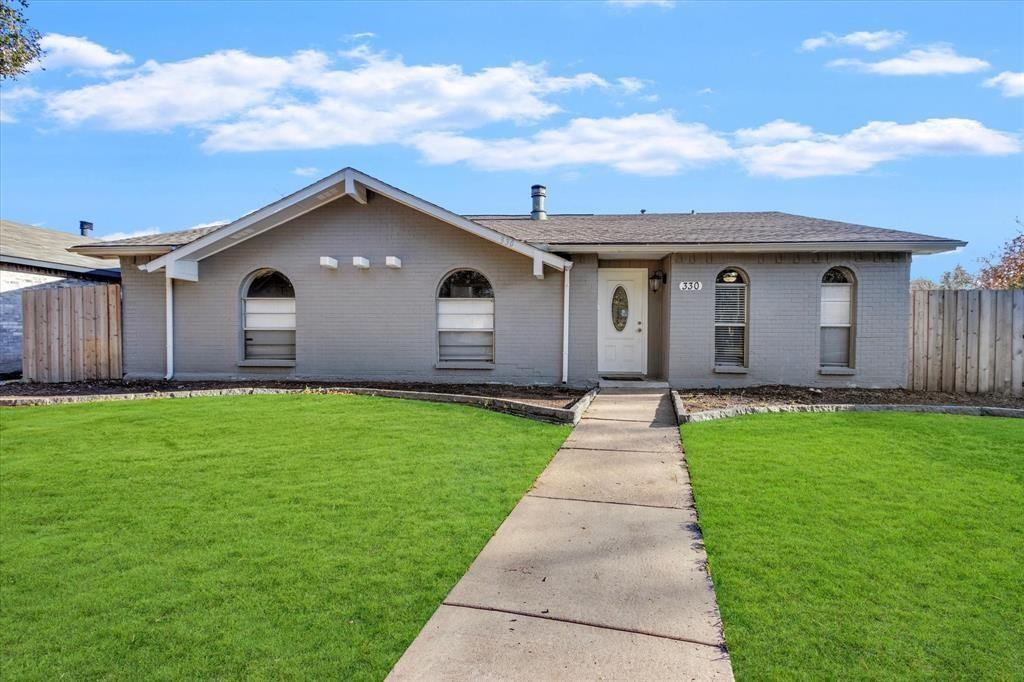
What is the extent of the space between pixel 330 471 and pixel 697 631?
371 cm

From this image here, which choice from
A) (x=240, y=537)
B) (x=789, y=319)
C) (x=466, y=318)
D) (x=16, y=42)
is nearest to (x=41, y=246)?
(x=16, y=42)

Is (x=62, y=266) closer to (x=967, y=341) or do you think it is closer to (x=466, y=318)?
(x=466, y=318)

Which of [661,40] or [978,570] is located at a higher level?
[661,40]

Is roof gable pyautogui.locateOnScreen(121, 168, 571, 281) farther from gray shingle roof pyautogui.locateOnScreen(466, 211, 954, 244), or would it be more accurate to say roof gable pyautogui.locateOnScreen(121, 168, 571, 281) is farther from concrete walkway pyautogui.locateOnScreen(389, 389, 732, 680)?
concrete walkway pyautogui.locateOnScreen(389, 389, 732, 680)

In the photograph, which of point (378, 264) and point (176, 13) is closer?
point (176, 13)

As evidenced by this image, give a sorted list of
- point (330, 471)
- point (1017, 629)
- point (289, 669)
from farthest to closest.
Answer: point (330, 471)
point (1017, 629)
point (289, 669)

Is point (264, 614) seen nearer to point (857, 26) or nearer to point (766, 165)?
point (857, 26)

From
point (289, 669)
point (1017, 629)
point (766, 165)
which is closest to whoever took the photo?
point (289, 669)

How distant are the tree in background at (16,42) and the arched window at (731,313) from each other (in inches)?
511

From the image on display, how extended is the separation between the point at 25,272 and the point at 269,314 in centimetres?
889

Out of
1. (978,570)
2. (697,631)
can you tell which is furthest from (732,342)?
(697,631)

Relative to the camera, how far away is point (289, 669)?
99.4 inches

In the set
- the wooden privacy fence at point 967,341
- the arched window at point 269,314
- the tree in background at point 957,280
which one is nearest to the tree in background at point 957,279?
the tree in background at point 957,280

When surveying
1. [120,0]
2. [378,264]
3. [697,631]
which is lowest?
[697,631]
